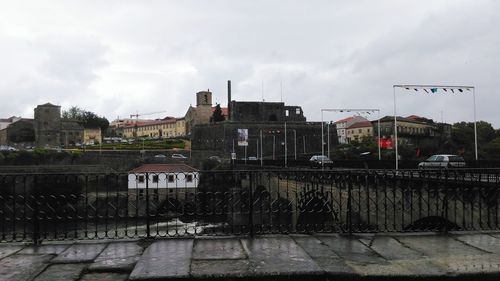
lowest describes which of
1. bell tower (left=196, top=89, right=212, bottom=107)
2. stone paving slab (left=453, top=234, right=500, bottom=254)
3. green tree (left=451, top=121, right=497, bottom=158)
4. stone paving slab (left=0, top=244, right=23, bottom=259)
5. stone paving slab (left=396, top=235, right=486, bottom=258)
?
stone paving slab (left=453, top=234, right=500, bottom=254)

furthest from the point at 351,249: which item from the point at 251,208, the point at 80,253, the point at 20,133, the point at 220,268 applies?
the point at 20,133

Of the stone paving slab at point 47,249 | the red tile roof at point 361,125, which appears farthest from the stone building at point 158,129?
the stone paving slab at point 47,249

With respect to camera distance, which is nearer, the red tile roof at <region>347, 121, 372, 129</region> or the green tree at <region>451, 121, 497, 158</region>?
the green tree at <region>451, 121, 497, 158</region>

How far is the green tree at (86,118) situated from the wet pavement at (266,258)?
110751 mm

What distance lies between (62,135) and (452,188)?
95.6 m

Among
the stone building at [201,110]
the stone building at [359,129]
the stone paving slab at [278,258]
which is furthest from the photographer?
the stone building at [201,110]

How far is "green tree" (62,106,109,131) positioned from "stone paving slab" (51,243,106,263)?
11029 cm

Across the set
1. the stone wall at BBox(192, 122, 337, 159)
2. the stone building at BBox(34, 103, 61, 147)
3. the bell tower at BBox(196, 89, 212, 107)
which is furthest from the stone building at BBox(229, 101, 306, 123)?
the stone building at BBox(34, 103, 61, 147)

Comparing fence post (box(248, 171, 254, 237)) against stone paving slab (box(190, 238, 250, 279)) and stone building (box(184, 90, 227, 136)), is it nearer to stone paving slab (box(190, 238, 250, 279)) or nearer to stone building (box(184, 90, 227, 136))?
stone paving slab (box(190, 238, 250, 279))

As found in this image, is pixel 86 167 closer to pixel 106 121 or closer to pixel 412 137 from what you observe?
pixel 412 137

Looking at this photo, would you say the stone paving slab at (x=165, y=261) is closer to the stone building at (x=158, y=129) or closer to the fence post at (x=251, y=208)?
the fence post at (x=251, y=208)

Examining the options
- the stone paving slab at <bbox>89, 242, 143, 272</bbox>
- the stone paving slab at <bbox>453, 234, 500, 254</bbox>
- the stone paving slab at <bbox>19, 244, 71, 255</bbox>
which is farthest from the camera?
the stone paving slab at <bbox>453, 234, 500, 254</bbox>

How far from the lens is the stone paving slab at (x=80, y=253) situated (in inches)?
230

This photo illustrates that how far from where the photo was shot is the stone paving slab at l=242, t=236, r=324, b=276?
17.0 ft
